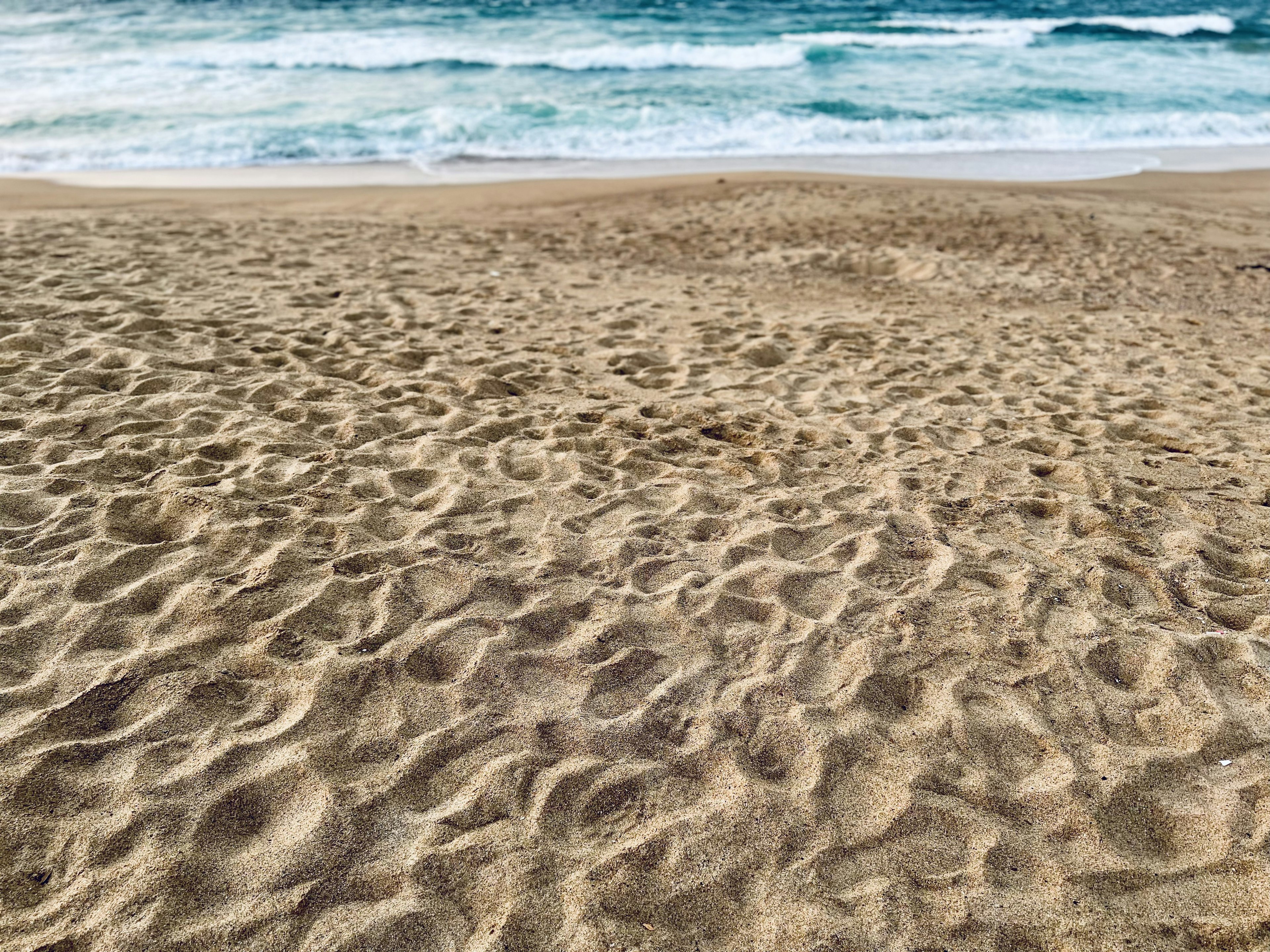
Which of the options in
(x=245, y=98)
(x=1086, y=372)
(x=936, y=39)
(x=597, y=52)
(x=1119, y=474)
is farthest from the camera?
(x=936, y=39)

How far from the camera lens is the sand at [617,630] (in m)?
2.28

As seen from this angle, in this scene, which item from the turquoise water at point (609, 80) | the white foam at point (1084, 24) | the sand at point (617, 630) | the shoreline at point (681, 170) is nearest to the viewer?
the sand at point (617, 630)

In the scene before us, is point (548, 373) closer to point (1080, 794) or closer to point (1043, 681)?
point (1043, 681)

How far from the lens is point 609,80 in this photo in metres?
17.6

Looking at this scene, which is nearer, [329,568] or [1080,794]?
[1080,794]

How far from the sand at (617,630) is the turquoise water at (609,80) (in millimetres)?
8193

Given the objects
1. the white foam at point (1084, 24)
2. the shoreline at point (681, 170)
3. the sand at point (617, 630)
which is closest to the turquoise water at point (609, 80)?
the white foam at point (1084, 24)

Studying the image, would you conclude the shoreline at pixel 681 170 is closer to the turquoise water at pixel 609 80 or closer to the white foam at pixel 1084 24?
the turquoise water at pixel 609 80

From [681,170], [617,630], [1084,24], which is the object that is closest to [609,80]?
[681,170]

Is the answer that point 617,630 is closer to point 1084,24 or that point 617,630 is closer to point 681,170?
point 681,170

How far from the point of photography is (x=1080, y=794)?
103 inches

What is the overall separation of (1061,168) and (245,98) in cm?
1368

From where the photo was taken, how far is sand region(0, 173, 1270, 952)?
2281 millimetres

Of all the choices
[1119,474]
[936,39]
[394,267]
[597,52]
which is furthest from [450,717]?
[936,39]
